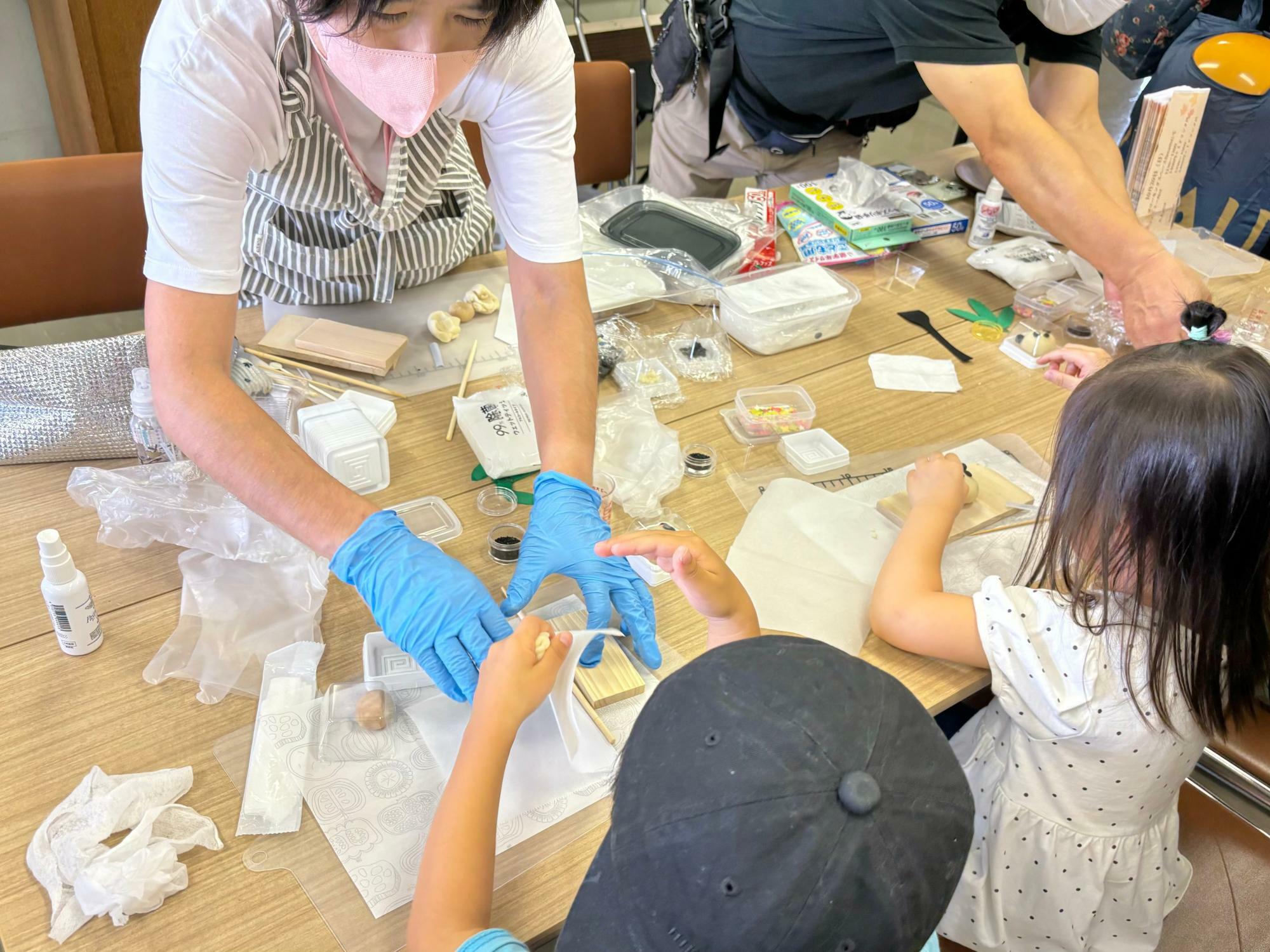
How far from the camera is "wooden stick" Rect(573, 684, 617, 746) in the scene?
976 millimetres

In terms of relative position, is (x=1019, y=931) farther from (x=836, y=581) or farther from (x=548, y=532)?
(x=548, y=532)

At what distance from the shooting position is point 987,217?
1.97 meters

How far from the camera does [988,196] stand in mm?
1973

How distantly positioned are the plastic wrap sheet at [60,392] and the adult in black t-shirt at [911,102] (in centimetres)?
139

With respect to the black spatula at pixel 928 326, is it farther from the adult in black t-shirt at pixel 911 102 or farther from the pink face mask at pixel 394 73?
the pink face mask at pixel 394 73

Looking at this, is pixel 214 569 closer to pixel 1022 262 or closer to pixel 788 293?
pixel 788 293

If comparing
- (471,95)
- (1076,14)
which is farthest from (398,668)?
(1076,14)

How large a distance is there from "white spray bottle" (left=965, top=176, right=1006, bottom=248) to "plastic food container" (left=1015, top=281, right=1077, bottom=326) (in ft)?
0.63

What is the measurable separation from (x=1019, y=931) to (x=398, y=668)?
2.96ft

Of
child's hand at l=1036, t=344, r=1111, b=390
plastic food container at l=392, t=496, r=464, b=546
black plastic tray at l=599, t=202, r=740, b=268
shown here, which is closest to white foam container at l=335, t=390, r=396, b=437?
plastic food container at l=392, t=496, r=464, b=546

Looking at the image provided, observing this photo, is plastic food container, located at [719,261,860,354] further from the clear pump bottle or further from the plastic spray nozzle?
the plastic spray nozzle

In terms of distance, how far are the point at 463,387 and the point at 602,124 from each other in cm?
108

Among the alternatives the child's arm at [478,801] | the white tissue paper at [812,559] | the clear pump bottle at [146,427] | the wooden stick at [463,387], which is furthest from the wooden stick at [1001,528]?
the clear pump bottle at [146,427]

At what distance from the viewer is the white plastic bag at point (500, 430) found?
51.4 inches
